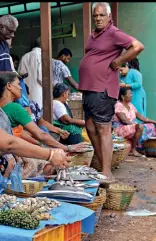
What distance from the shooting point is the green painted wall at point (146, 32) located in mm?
11039

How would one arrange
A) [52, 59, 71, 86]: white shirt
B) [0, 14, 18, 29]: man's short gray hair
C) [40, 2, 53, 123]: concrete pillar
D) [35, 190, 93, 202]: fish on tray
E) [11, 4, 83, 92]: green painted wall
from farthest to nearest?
[11, 4, 83, 92]: green painted wall
[52, 59, 71, 86]: white shirt
[40, 2, 53, 123]: concrete pillar
[0, 14, 18, 29]: man's short gray hair
[35, 190, 93, 202]: fish on tray

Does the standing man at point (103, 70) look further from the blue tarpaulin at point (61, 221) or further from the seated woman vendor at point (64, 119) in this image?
the blue tarpaulin at point (61, 221)

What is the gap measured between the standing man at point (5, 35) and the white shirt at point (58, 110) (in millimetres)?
1248

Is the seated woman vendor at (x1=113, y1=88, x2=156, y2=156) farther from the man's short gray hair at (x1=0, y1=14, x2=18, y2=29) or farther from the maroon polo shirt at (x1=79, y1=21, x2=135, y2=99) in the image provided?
the man's short gray hair at (x1=0, y1=14, x2=18, y2=29)

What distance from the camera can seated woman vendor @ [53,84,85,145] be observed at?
291 inches

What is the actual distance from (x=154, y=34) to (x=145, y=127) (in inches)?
106

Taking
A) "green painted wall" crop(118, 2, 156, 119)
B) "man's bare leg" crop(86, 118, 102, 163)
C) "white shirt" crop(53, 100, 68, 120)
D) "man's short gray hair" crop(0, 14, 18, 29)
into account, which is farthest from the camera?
"green painted wall" crop(118, 2, 156, 119)

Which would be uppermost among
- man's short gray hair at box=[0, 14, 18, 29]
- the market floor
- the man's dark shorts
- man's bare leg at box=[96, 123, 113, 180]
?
man's short gray hair at box=[0, 14, 18, 29]

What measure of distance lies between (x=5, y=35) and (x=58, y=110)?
A: 1.53 m

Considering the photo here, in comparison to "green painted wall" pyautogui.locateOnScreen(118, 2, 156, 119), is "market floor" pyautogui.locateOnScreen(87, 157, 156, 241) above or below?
below

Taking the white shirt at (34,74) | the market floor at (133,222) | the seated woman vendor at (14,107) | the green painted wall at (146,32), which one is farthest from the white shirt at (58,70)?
the seated woman vendor at (14,107)

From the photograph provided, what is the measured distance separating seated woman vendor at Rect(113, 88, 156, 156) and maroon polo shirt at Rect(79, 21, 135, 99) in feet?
9.42

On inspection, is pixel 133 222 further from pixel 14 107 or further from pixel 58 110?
pixel 58 110

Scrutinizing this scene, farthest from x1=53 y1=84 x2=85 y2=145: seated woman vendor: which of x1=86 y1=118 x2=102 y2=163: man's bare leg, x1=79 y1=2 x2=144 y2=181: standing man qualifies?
x1=79 y1=2 x2=144 y2=181: standing man
